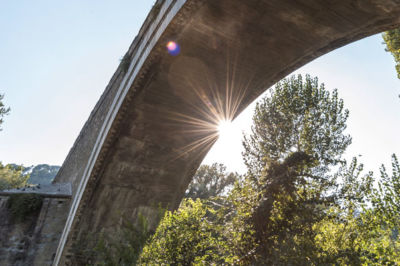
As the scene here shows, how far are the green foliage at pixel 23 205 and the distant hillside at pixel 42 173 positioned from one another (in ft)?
344

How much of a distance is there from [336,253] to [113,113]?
679 cm

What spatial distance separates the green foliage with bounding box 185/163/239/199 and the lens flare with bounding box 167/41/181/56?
22.0m

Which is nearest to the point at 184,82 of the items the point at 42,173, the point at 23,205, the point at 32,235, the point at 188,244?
the point at 188,244

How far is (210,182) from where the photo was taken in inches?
1088

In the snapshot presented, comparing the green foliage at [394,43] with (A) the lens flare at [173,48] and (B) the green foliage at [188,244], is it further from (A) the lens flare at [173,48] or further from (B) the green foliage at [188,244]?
(B) the green foliage at [188,244]

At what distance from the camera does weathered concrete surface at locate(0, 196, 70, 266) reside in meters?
9.38

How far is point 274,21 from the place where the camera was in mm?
4953

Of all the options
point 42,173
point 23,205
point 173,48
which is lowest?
point 23,205

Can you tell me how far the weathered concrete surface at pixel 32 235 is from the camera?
30.8 feet

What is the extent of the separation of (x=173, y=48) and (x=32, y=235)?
946 centimetres

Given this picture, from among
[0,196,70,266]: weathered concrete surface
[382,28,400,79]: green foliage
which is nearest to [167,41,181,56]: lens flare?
[382,28,400,79]: green foliage

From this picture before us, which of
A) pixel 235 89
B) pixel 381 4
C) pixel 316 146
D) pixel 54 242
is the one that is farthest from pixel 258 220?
pixel 316 146

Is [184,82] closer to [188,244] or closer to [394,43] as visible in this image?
[188,244]

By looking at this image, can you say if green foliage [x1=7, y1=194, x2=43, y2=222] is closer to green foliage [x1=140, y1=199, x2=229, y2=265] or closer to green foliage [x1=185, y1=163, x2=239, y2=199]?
green foliage [x1=140, y1=199, x2=229, y2=265]
